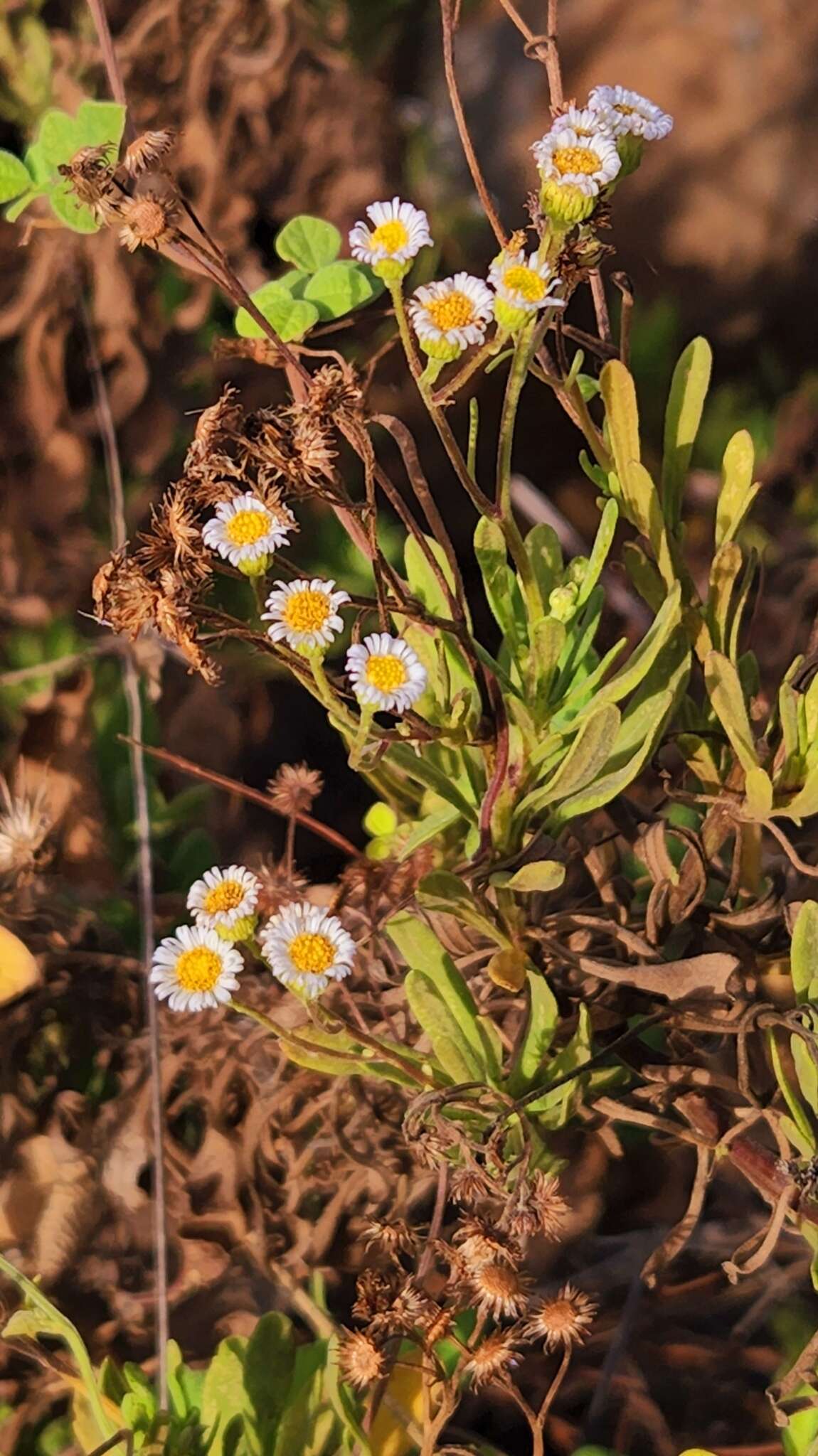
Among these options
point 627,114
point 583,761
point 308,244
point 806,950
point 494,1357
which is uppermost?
point 308,244

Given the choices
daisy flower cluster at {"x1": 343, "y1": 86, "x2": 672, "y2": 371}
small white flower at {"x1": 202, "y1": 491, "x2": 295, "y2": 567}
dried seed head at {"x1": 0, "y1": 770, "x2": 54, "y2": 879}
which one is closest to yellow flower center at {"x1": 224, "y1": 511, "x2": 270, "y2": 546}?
small white flower at {"x1": 202, "y1": 491, "x2": 295, "y2": 567}

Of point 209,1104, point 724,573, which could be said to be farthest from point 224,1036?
point 724,573

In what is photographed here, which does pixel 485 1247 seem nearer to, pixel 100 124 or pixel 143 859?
pixel 143 859

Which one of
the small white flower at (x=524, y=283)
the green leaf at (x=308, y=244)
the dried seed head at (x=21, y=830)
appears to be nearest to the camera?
the small white flower at (x=524, y=283)

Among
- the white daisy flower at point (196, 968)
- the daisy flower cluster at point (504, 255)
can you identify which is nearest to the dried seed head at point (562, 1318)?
the white daisy flower at point (196, 968)

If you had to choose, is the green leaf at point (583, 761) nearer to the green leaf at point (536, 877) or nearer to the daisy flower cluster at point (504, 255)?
the green leaf at point (536, 877)

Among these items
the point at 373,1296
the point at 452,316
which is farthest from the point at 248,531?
the point at 373,1296
